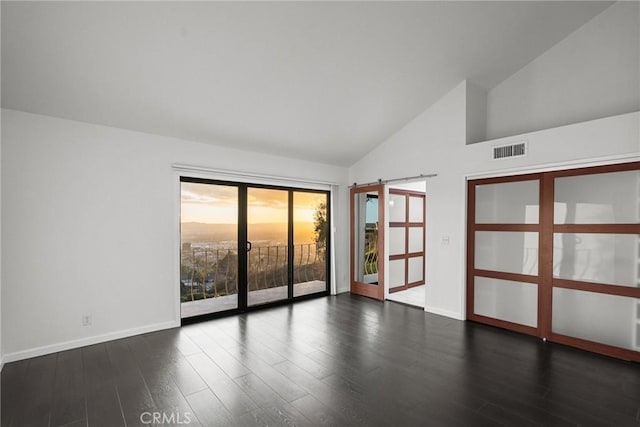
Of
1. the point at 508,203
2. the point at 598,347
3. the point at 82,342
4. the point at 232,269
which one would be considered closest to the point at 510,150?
the point at 508,203

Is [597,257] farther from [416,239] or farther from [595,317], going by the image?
[416,239]

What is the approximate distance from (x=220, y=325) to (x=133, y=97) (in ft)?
9.76

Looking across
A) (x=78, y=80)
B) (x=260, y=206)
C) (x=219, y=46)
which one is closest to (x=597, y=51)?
(x=219, y=46)

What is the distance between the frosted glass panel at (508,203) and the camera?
3.87m

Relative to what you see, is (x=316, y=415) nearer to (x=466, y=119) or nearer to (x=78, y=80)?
(x=78, y=80)

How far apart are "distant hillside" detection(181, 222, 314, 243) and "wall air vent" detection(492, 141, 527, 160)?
126 inches

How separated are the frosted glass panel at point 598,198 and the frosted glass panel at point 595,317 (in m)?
0.84

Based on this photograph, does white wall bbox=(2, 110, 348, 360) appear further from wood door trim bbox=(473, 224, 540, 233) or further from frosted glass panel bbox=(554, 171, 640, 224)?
frosted glass panel bbox=(554, 171, 640, 224)

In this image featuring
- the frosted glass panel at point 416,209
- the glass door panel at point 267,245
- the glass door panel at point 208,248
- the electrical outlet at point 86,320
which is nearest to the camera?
the electrical outlet at point 86,320

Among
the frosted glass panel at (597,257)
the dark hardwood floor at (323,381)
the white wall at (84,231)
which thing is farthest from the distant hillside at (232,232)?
the frosted glass panel at (597,257)

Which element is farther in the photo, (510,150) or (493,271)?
(493,271)

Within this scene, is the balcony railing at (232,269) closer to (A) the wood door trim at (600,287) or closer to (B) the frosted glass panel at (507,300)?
(B) the frosted glass panel at (507,300)

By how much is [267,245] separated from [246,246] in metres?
0.42

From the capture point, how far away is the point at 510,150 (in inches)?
156
